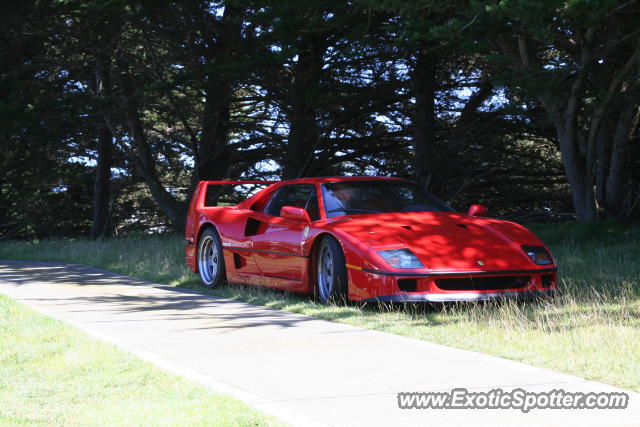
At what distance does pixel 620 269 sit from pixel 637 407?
275 inches

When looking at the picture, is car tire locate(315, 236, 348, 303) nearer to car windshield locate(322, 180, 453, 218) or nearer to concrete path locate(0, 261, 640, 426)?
car windshield locate(322, 180, 453, 218)

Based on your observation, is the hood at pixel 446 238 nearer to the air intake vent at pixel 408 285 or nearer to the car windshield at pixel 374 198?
the air intake vent at pixel 408 285

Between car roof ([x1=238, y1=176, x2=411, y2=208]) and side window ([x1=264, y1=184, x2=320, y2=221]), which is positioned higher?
car roof ([x1=238, y1=176, x2=411, y2=208])

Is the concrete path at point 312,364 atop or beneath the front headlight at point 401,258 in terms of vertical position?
beneath

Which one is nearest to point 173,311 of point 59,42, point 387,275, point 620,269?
point 387,275

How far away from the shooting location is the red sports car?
809cm

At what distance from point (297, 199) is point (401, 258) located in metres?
2.24

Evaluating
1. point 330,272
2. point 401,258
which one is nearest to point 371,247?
point 401,258

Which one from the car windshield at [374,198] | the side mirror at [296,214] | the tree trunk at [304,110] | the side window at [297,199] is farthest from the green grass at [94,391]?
the tree trunk at [304,110]

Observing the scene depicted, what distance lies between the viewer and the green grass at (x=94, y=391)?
169 inches

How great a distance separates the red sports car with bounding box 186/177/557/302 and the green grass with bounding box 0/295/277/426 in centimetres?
276

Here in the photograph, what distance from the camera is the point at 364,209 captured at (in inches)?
373

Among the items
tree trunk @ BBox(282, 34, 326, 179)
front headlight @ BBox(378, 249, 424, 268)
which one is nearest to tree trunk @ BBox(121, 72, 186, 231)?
tree trunk @ BBox(282, 34, 326, 179)

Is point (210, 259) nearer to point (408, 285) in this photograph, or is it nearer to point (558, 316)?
point (408, 285)
